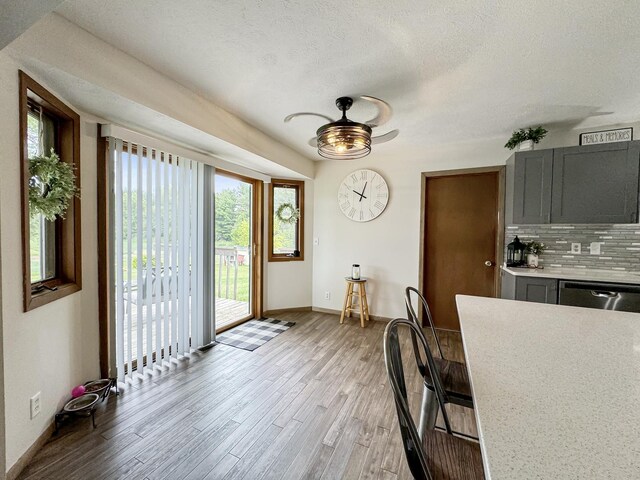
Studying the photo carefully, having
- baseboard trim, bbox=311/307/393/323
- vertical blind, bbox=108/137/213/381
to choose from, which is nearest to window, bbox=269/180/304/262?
baseboard trim, bbox=311/307/393/323

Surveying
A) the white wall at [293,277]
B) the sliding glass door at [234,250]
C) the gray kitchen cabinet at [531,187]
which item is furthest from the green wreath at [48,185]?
the gray kitchen cabinet at [531,187]

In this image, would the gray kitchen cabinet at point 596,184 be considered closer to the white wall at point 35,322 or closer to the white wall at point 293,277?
the white wall at point 293,277

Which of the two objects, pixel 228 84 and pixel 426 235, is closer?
pixel 228 84

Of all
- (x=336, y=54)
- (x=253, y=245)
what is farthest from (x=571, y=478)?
(x=253, y=245)

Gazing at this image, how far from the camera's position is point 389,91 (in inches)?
83.3

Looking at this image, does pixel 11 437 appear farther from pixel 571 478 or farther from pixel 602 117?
pixel 602 117

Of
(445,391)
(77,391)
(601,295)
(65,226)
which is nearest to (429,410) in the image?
(445,391)

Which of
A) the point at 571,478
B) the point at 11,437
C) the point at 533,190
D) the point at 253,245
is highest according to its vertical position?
the point at 533,190

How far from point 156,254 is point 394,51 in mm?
2353

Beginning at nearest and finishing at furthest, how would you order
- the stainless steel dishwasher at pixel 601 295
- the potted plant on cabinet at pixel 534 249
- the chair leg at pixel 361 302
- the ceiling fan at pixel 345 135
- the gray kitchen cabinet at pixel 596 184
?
the ceiling fan at pixel 345 135 → the stainless steel dishwasher at pixel 601 295 → the gray kitchen cabinet at pixel 596 184 → the potted plant on cabinet at pixel 534 249 → the chair leg at pixel 361 302

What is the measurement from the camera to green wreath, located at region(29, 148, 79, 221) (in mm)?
1532

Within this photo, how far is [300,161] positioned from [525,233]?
112 inches

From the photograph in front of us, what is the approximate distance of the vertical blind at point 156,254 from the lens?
2.14 meters

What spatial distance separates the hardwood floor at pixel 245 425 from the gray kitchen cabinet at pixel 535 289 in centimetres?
124
